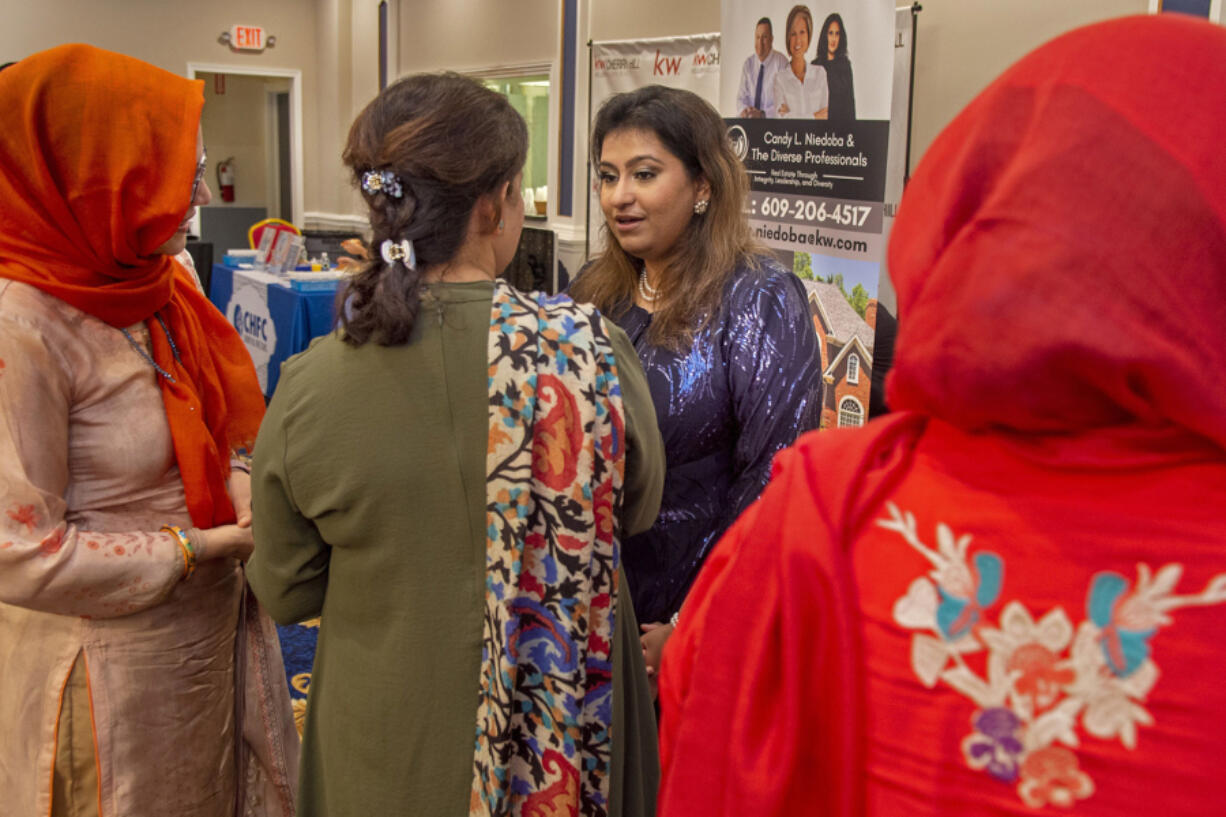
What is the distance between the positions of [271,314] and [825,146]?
3688 millimetres

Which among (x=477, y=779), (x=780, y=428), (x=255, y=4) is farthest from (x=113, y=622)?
(x=255, y=4)

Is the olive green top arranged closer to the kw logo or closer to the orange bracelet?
the orange bracelet

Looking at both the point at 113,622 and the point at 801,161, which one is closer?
the point at 113,622

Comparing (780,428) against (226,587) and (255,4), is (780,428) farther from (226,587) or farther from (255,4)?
(255,4)

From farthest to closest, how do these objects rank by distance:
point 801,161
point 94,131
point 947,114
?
point 947,114, point 801,161, point 94,131

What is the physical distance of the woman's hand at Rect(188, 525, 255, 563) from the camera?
1.65m

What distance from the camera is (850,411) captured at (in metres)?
4.08

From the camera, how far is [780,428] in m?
1.79

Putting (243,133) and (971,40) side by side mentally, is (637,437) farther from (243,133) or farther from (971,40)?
(243,133)

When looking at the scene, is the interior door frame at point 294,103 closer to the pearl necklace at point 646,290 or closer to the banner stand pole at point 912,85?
the banner stand pole at point 912,85

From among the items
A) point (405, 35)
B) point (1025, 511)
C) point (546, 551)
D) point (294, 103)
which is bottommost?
point (546, 551)

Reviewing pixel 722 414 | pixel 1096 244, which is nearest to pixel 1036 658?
pixel 1096 244

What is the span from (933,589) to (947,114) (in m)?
3.87

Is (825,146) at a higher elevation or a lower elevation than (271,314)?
higher
